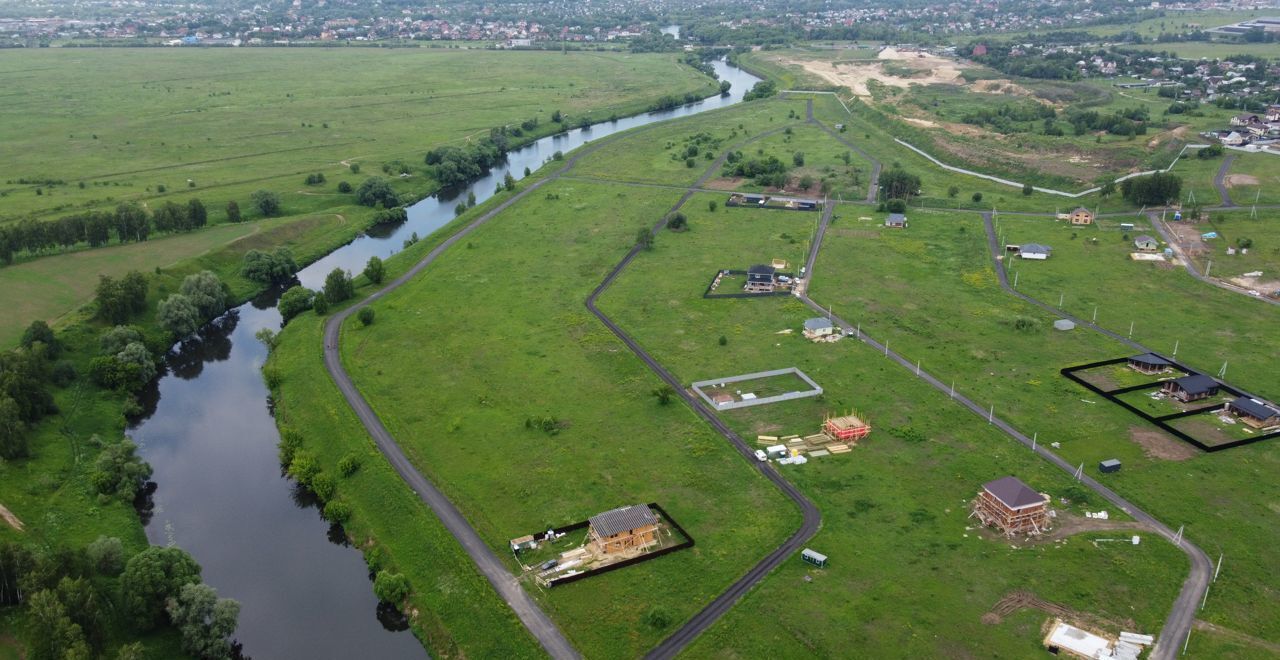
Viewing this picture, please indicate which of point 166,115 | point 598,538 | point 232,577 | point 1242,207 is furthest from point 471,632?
point 166,115

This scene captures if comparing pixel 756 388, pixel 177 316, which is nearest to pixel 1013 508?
pixel 756 388

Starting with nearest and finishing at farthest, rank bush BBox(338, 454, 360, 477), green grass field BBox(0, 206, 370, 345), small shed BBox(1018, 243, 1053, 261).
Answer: bush BBox(338, 454, 360, 477), green grass field BBox(0, 206, 370, 345), small shed BBox(1018, 243, 1053, 261)

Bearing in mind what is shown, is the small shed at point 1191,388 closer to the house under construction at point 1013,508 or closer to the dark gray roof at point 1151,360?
the dark gray roof at point 1151,360

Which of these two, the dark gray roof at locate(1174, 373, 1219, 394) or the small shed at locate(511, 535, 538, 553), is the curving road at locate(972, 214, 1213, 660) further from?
the small shed at locate(511, 535, 538, 553)

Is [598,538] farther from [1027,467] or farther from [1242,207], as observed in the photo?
[1242,207]

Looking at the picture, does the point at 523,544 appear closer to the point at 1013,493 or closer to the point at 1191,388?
the point at 1013,493

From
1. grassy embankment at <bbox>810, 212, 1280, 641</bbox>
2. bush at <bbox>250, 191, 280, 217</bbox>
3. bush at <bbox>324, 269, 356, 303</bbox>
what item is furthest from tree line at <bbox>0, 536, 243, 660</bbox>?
bush at <bbox>250, 191, 280, 217</bbox>
